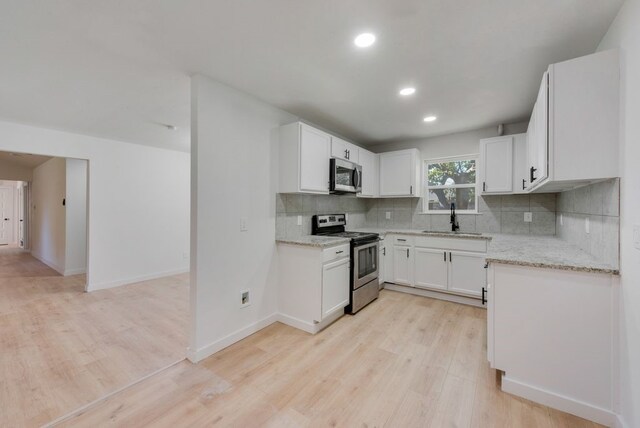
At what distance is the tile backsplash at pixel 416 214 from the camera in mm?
3242

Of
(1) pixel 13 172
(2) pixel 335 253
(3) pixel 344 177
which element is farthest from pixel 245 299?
(1) pixel 13 172

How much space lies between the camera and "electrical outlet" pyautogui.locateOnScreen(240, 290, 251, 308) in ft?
8.57

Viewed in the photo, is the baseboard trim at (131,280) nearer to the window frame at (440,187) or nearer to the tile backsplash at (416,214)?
the tile backsplash at (416,214)

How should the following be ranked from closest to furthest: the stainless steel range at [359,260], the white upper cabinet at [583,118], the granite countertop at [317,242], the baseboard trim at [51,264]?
the white upper cabinet at [583,118] < the granite countertop at [317,242] < the stainless steel range at [359,260] < the baseboard trim at [51,264]

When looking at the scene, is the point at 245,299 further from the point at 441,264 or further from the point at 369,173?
the point at 369,173

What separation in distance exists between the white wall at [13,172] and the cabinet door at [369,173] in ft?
27.5

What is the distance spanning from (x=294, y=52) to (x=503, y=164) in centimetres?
290

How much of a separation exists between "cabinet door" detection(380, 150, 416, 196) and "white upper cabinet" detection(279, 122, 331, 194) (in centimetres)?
159

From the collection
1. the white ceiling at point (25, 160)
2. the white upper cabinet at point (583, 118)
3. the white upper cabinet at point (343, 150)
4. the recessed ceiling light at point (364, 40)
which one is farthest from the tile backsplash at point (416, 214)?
the white ceiling at point (25, 160)

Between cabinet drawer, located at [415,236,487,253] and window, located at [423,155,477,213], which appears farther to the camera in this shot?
window, located at [423,155,477,213]

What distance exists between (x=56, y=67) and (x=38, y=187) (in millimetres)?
6523

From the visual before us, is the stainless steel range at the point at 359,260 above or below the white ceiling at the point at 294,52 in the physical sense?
below

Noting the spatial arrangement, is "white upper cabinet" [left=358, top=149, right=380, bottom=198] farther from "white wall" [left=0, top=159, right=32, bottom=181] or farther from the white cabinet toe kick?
"white wall" [left=0, top=159, right=32, bottom=181]

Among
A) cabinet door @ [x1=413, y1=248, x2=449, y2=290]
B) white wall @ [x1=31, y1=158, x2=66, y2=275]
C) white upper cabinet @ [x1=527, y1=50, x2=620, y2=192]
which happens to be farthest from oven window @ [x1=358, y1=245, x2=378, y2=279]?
white wall @ [x1=31, y1=158, x2=66, y2=275]
